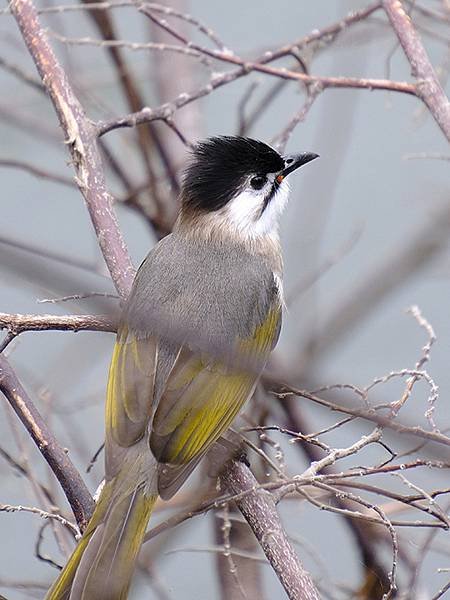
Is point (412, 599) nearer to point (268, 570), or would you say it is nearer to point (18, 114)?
point (268, 570)

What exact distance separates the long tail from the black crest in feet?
3.78

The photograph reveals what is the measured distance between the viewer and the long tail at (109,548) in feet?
7.06

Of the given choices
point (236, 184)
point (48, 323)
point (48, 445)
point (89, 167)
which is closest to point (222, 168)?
point (236, 184)

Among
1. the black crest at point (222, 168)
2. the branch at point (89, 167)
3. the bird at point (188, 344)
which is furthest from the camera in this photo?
the black crest at point (222, 168)

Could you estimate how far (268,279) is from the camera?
3199 mm

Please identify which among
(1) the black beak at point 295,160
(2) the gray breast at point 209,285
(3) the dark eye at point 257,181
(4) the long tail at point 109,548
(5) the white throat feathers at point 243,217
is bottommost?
(4) the long tail at point 109,548

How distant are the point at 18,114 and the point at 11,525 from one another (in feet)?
7.01

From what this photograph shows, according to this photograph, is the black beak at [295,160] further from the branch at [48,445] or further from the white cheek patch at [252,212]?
the branch at [48,445]

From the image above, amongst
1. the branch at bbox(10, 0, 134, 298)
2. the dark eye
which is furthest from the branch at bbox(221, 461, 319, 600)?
the dark eye

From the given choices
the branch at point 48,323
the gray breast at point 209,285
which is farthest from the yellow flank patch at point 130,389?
the branch at point 48,323

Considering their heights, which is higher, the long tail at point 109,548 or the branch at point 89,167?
the branch at point 89,167

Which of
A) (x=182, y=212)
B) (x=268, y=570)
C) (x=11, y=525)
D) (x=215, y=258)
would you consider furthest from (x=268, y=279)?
(x=11, y=525)

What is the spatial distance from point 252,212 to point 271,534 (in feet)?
4.72

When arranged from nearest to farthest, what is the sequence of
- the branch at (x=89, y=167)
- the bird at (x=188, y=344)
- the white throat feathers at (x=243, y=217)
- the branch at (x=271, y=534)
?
the branch at (x=271, y=534) → the bird at (x=188, y=344) → the branch at (x=89, y=167) → the white throat feathers at (x=243, y=217)
